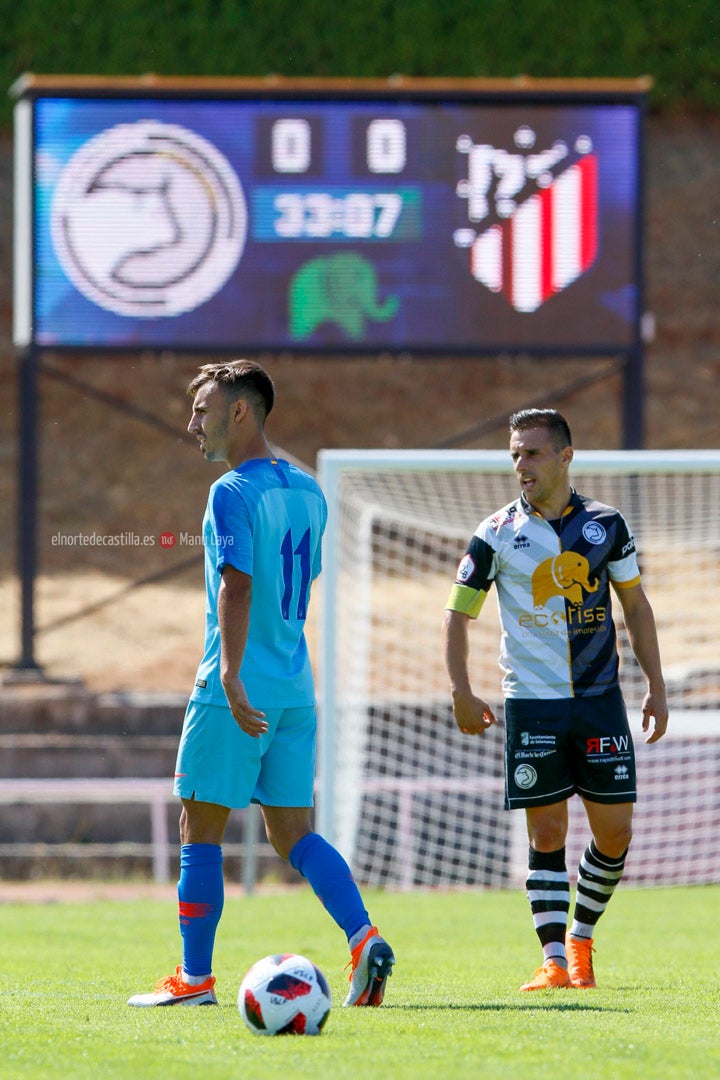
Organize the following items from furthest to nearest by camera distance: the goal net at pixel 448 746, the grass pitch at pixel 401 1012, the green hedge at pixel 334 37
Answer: the green hedge at pixel 334 37, the goal net at pixel 448 746, the grass pitch at pixel 401 1012

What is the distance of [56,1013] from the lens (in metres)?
4.58

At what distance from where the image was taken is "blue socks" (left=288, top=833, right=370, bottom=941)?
4637mm

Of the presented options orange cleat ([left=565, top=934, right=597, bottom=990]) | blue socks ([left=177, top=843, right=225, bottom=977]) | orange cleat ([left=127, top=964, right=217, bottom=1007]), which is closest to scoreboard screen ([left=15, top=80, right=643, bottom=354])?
orange cleat ([left=565, top=934, right=597, bottom=990])

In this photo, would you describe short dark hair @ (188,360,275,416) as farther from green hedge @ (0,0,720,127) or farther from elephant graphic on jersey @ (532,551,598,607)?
green hedge @ (0,0,720,127)

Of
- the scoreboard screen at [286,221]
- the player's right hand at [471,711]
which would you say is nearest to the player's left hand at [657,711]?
the player's right hand at [471,711]

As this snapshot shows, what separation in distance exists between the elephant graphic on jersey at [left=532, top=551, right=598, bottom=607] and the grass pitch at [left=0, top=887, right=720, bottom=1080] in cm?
118

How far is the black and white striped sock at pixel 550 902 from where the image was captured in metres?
5.16

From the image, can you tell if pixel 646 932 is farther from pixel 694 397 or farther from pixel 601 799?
pixel 694 397

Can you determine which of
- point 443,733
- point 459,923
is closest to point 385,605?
point 443,733

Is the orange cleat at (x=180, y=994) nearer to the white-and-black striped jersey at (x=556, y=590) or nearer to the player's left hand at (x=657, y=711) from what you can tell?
the white-and-black striped jersey at (x=556, y=590)

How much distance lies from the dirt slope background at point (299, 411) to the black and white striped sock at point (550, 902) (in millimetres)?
15408

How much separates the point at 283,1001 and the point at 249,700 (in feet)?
2.98

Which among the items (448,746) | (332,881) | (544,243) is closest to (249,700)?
(332,881)

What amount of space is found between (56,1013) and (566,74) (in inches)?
833
